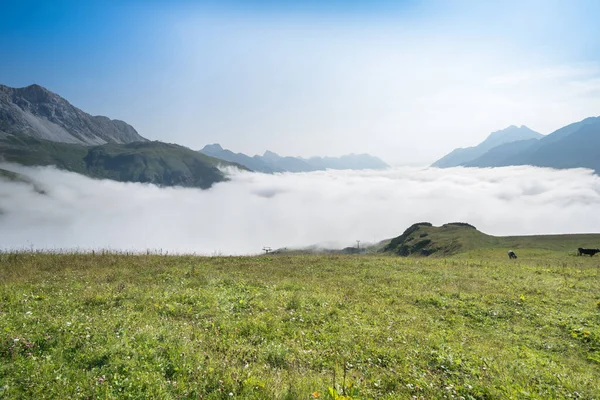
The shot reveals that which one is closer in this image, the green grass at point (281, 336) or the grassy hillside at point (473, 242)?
the green grass at point (281, 336)

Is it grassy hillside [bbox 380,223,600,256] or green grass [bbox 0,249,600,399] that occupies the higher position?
green grass [bbox 0,249,600,399]

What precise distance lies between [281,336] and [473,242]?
106 m

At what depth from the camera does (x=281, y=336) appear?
13.1 meters

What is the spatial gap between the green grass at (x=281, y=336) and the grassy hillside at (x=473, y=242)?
217 feet

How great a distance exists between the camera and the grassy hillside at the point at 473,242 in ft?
279

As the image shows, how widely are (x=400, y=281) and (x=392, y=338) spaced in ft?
43.5

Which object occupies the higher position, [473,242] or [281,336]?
[281,336]

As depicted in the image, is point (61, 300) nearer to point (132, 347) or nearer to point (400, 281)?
point (132, 347)

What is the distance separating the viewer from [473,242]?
101m

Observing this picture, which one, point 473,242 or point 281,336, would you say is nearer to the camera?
point 281,336

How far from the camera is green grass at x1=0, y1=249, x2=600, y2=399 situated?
28.9ft

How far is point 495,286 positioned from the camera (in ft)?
81.9

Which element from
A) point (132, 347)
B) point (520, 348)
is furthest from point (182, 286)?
point (520, 348)

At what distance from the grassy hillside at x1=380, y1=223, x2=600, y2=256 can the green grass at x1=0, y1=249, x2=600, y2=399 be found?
66198 millimetres
